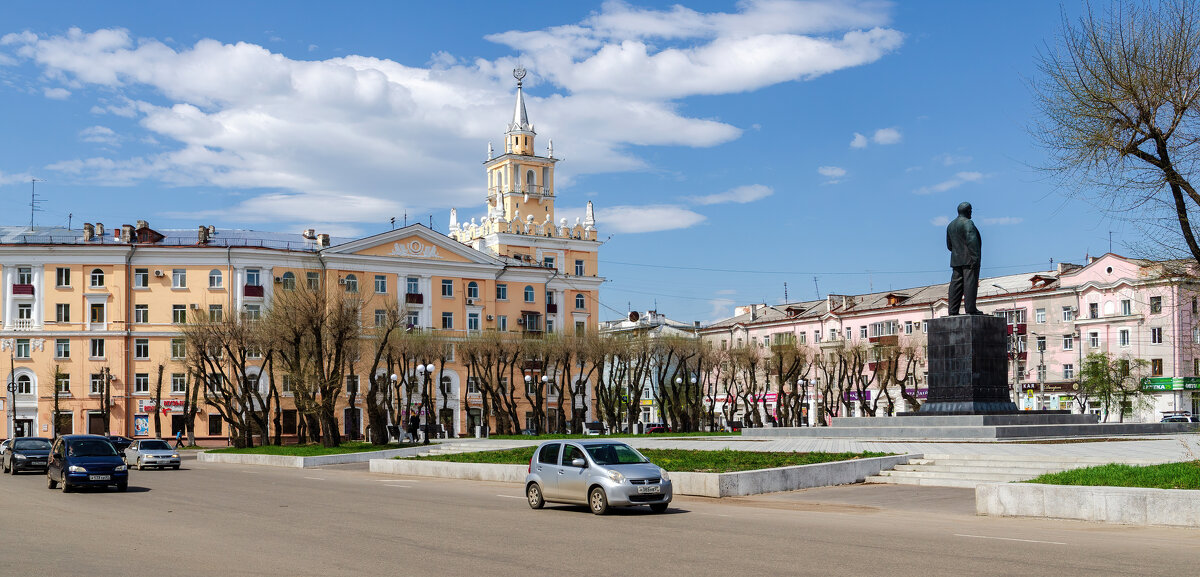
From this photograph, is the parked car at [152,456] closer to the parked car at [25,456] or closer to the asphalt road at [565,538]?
the parked car at [25,456]

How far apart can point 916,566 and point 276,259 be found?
233 feet

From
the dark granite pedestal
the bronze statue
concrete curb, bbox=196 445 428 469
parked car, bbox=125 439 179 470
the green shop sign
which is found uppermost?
the bronze statue

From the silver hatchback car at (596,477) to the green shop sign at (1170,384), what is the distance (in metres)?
58.0

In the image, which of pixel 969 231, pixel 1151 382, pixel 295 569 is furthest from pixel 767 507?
pixel 1151 382

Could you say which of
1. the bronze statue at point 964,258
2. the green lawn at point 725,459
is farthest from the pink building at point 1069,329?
the green lawn at point 725,459

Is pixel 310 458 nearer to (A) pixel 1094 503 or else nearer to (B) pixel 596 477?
(B) pixel 596 477

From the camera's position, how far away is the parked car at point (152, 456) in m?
40.3

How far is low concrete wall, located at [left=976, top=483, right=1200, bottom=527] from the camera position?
16.7 meters

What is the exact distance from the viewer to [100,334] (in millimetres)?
74500

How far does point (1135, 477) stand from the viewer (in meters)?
18.7

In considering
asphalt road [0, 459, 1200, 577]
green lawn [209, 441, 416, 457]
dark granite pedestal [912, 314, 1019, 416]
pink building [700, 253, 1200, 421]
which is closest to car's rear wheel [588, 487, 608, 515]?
asphalt road [0, 459, 1200, 577]

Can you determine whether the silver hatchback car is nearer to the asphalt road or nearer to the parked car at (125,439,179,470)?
the asphalt road

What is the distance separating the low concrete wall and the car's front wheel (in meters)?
7.91

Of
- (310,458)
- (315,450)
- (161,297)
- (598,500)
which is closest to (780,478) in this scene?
(598,500)
